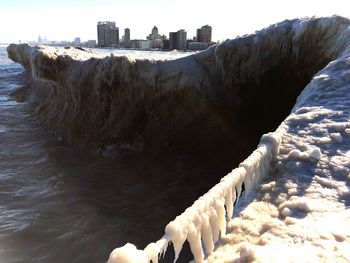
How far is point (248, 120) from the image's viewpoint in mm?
8359

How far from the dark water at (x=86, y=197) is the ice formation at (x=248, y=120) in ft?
2.57

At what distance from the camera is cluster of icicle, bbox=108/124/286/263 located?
73.1 inches

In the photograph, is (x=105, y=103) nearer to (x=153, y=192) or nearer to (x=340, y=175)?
(x=153, y=192)

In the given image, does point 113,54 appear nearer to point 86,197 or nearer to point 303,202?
point 86,197

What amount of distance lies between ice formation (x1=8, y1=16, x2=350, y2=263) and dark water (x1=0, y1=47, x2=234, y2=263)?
0.78 metres

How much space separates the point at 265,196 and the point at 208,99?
5.40 meters

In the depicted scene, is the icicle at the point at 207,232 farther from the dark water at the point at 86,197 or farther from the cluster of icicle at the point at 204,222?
the dark water at the point at 86,197

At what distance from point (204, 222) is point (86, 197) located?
5247 mm

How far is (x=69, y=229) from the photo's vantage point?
5.99m

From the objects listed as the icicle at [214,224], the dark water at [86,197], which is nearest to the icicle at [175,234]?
the icicle at [214,224]

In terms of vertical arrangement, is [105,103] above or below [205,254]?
below

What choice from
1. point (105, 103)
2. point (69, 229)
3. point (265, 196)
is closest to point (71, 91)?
point (105, 103)

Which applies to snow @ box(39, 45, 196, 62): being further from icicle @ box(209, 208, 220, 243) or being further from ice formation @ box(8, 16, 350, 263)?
icicle @ box(209, 208, 220, 243)

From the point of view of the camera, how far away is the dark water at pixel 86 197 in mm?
5586
